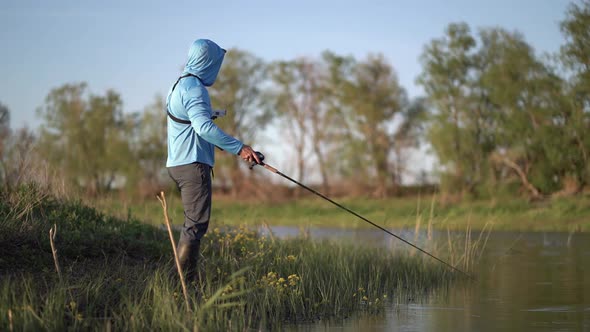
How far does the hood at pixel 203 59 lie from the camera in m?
7.30

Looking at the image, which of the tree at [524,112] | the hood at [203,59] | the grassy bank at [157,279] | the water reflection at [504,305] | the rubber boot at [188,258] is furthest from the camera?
the tree at [524,112]

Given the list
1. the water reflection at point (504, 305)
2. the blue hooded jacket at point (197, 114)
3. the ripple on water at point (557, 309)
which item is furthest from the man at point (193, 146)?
the ripple on water at point (557, 309)

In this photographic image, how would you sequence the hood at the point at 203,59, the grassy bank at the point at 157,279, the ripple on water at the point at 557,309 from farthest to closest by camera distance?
the ripple on water at the point at 557,309 → the hood at the point at 203,59 → the grassy bank at the point at 157,279

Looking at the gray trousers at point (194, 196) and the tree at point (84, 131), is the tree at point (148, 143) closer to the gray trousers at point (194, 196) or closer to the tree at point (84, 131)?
the tree at point (84, 131)

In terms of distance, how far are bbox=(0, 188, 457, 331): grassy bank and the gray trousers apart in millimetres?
416

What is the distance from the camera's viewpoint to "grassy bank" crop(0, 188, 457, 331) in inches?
240

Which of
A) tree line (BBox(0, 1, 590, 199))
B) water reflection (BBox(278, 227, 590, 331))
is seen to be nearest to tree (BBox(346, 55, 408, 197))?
tree line (BBox(0, 1, 590, 199))

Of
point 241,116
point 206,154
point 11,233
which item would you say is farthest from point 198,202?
point 241,116

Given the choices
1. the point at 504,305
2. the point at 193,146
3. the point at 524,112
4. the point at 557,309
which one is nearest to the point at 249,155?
the point at 193,146

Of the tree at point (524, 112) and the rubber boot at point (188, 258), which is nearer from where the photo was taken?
the rubber boot at point (188, 258)

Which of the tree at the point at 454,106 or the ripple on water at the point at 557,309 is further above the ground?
the tree at the point at 454,106

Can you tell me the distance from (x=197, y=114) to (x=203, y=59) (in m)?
0.59

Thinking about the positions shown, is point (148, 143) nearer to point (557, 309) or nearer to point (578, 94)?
point (578, 94)

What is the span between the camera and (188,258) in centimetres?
723
